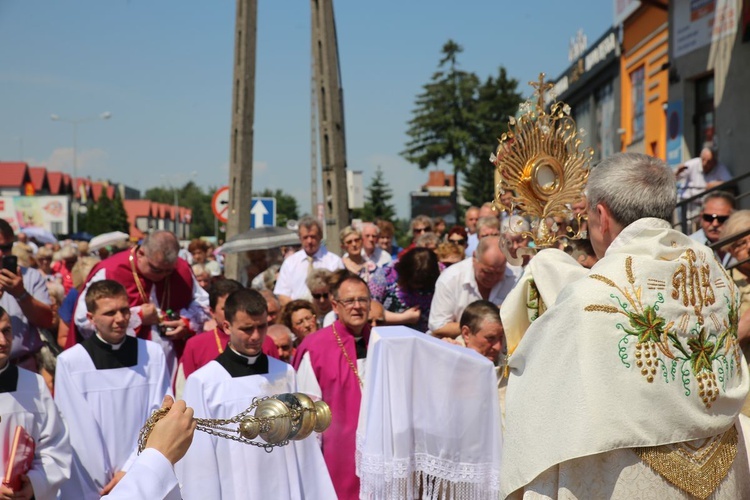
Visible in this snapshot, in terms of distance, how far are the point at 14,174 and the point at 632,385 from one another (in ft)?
313

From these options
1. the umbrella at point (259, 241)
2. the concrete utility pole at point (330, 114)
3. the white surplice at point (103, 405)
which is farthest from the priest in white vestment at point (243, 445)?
the concrete utility pole at point (330, 114)

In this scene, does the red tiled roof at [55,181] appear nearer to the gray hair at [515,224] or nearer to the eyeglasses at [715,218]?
the eyeglasses at [715,218]

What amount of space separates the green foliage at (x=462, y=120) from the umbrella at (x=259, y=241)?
3904 centimetres

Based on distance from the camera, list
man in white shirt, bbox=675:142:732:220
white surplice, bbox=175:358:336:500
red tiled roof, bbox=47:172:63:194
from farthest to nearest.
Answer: red tiled roof, bbox=47:172:63:194, man in white shirt, bbox=675:142:732:220, white surplice, bbox=175:358:336:500

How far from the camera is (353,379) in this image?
19.0 feet

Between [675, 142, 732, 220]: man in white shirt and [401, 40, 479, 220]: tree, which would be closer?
[675, 142, 732, 220]: man in white shirt

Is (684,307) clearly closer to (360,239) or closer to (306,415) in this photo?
(306,415)

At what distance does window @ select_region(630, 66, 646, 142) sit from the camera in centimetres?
2344

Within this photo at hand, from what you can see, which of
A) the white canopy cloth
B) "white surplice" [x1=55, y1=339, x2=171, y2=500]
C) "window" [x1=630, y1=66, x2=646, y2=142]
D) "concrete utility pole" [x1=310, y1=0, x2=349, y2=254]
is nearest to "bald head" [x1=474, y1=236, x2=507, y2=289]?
the white canopy cloth

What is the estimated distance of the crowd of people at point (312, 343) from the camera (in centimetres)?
305

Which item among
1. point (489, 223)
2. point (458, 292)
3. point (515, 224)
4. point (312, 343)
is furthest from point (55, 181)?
point (515, 224)

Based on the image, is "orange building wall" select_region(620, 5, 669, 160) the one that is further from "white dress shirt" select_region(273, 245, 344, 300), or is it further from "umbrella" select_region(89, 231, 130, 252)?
"umbrella" select_region(89, 231, 130, 252)

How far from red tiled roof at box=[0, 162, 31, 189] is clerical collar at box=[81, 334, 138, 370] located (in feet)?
296

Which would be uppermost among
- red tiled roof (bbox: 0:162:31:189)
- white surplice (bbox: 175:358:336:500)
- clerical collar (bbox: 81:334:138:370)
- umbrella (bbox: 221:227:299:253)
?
red tiled roof (bbox: 0:162:31:189)
